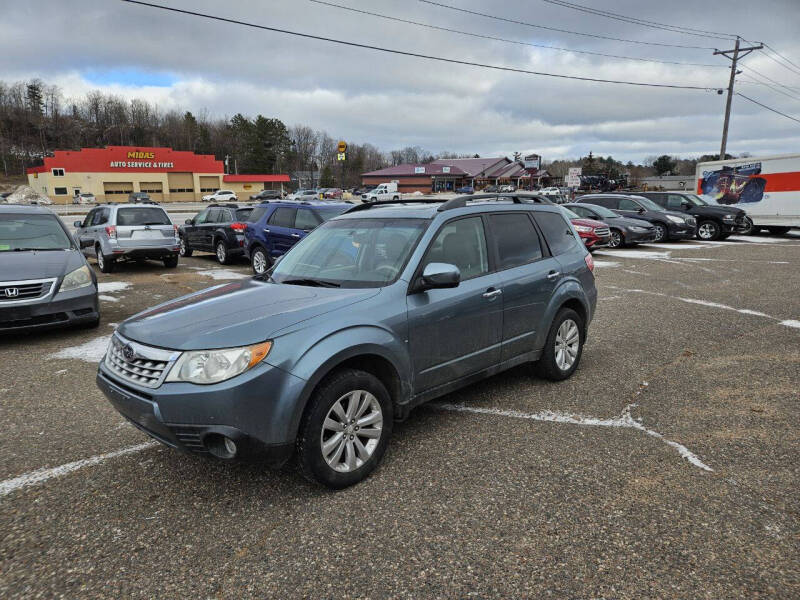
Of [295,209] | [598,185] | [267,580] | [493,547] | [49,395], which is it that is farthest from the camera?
[598,185]

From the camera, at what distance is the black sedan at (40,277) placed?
596cm

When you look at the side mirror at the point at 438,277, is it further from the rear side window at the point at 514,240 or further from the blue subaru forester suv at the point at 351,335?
the rear side window at the point at 514,240

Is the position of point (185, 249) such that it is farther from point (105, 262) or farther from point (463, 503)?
point (463, 503)

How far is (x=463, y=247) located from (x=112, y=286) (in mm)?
9008

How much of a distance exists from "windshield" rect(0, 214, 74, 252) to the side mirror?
612 centimetres

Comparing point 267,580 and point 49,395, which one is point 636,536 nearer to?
point 267,580

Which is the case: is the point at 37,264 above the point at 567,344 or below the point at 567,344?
above

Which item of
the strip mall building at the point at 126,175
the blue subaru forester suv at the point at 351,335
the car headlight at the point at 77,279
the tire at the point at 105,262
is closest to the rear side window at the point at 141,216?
the tire at the point at 105,262

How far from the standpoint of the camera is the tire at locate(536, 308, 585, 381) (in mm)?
4711

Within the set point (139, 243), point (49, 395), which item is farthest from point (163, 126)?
point (49, 395)

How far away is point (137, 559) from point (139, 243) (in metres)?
10.7

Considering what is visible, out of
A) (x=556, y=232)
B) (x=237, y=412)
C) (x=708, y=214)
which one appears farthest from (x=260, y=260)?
(x=708, y=214)

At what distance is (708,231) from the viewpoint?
1958cm

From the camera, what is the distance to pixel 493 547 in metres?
2.63
